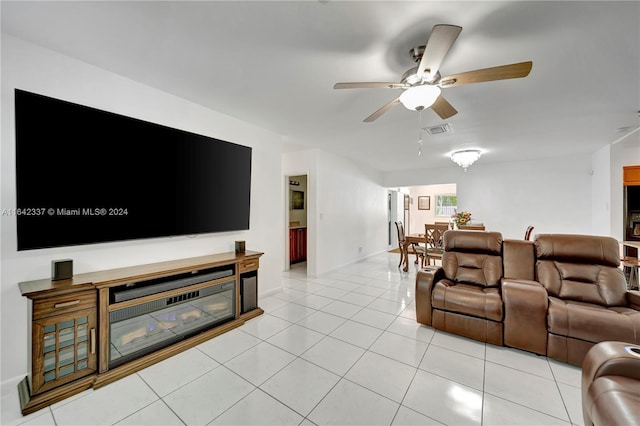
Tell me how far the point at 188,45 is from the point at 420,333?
11.2 feet

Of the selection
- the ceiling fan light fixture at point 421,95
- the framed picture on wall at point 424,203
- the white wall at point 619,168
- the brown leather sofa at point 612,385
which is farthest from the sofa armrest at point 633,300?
the framed picture on wall at point 424,203

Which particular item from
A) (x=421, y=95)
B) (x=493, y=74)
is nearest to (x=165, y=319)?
(x=421, y=95)

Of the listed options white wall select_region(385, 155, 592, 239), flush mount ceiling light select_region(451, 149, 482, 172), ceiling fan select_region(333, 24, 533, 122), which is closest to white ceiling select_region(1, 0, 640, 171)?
ceiling fan select_region(333, 24, 533, 122)

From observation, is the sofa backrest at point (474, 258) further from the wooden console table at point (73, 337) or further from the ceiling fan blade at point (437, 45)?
the wooden console table at point (73, 337)

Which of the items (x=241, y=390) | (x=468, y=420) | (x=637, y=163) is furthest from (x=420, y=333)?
(x=637, y=163)

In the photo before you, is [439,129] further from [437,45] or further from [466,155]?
[437,45]

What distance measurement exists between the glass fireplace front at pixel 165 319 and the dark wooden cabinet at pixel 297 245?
10.4 ft

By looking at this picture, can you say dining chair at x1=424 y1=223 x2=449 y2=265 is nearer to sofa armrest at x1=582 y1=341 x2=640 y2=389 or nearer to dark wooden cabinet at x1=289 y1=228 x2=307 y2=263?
dark wooden cabinet at x1=289 y1=228 x2=307 y2=263

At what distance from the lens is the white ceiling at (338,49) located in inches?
61.1

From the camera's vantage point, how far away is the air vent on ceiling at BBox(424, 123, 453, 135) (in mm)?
3646

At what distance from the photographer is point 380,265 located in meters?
6.02

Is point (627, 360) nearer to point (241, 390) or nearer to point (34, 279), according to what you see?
point (241, 390)

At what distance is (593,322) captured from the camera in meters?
2.01

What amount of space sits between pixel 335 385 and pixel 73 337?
6.41 feet
